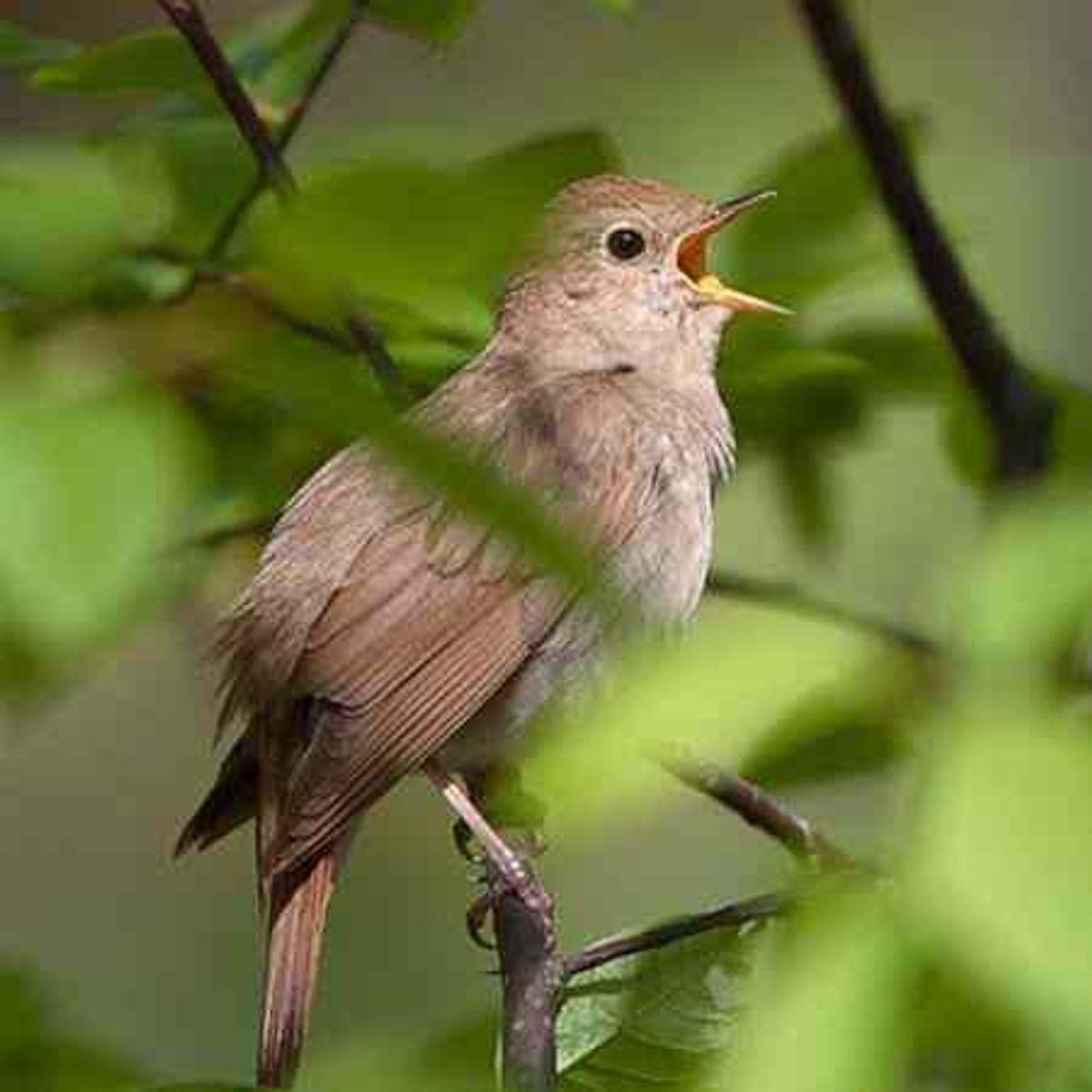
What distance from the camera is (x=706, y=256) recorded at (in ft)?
11.2

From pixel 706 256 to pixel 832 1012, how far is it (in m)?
2.28

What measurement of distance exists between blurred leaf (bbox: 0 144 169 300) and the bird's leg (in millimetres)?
733

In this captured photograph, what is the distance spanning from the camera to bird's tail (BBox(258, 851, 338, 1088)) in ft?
8.74

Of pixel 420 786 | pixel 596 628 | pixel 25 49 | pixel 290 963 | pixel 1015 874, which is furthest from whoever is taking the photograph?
pixel 420 786

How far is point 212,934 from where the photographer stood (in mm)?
6852

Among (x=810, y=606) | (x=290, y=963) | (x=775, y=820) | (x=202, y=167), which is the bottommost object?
(x=290, y=963)

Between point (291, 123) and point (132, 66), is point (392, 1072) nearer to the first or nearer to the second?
point (132, 66)

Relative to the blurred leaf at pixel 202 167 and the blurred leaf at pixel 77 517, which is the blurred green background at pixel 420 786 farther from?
the blurred leaf at pixel 77 517

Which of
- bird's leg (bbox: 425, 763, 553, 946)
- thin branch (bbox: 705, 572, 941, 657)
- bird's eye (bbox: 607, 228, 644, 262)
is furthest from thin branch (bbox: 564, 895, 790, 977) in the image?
bird's eye (bbox: 607, 228, 644, 262)

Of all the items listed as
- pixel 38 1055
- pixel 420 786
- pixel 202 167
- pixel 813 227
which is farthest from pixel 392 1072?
pixel 420 786

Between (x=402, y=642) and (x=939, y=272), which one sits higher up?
(x=939, y=272)

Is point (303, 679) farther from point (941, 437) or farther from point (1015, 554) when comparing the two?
point (1015, 554)

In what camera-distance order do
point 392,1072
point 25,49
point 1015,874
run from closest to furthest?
point 1015,874, point 392,1072, point 25,49

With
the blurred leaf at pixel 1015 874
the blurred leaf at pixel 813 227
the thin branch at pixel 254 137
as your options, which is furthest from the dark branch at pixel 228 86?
the blurred leaf at pixel 1015 874
